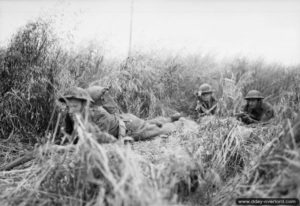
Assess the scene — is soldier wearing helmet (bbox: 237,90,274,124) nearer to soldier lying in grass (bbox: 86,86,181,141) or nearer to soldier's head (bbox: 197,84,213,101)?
soldier's head (bbox: 197,84,213,101)

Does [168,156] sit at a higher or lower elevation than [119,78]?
lower

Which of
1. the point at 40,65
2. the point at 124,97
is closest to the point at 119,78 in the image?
the point at 124,97

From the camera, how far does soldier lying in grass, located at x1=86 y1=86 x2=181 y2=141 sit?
355cm

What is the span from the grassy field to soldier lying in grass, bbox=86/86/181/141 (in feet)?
0.91

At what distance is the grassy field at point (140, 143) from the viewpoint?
1.62 metres

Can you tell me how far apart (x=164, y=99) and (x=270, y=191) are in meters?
4.29

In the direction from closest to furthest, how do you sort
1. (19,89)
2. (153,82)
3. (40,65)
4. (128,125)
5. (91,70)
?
1. (19,89)
2. (40,65)
3. (128,125)
4. (91,70)
5. (153,82)

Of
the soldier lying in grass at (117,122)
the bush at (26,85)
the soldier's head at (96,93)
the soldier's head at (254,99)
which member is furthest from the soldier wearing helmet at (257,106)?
the bush at (26,85)

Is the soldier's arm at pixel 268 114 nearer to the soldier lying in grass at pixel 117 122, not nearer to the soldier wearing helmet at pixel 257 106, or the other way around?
the soldier wearing helmet at pixel 257 106

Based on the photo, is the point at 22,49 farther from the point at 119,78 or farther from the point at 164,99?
the point at 164,99

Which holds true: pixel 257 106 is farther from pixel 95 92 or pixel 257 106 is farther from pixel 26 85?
pixel 26 85

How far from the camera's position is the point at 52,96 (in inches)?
139

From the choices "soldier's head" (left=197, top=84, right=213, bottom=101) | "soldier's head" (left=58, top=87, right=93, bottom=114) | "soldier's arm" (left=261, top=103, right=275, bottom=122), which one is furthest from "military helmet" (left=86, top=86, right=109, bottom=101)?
"soldier's arm" (left=261, top=103, right=275, bottom=122)

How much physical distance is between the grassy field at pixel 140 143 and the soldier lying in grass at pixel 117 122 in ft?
0.91
